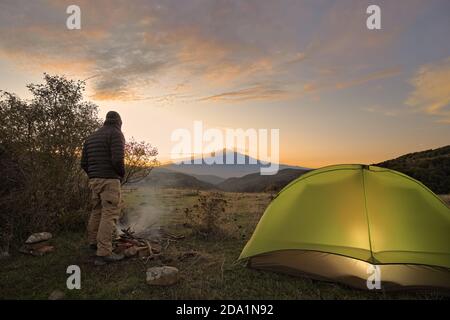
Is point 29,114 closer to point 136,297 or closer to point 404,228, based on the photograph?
point 136,297

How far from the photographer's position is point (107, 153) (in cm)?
717

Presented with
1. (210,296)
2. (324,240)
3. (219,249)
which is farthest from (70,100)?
(324,240)

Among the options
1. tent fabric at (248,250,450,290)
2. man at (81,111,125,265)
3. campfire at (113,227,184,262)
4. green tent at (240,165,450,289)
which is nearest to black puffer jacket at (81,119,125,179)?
man at (81,111,125,265)

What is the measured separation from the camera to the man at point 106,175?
7.06 meters

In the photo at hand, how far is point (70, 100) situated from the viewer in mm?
10922

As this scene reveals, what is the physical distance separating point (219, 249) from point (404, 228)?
4461 millimetres

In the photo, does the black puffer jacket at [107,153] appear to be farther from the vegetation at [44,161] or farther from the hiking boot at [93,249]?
the vegetation at [44,161]

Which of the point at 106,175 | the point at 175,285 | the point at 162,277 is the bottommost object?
the point at 175,285

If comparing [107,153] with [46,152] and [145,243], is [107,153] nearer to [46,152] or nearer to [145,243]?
[145,243]

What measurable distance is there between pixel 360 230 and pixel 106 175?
5246 millimetres

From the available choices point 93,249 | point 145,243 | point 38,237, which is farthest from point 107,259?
point 38,237

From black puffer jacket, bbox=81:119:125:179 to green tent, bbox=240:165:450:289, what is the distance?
3334 mm

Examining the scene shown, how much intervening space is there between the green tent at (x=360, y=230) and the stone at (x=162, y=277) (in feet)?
5.00
